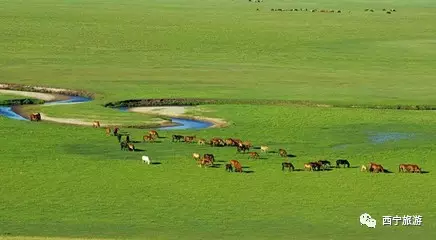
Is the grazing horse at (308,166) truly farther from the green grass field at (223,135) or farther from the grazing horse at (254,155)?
the grazing horse at (254,155)

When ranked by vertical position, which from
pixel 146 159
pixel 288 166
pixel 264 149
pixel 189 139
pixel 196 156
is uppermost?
pixel 189 139

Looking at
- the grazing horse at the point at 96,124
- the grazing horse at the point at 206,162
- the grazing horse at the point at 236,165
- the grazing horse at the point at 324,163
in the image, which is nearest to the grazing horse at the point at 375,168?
the grazing horse at the point at 324,163

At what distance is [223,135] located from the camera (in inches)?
1443

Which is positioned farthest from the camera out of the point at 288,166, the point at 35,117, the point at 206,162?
the point at 35,117

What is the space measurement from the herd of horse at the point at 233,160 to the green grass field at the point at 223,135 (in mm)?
351

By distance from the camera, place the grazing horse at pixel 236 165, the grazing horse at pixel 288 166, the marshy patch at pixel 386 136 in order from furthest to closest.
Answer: the marshy patch at pixel 386 136 < the grazing horse at pixel 288 166 < the grazing horse at pixel 236 165

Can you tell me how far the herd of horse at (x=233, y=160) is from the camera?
30.0 metres

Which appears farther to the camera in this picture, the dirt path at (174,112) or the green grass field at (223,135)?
the dirt path at (174,112)

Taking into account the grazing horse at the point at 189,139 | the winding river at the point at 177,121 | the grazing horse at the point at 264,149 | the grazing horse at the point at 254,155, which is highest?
the winding river at the point at 177,121

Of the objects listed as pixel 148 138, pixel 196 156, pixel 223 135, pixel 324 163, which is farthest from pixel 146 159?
pixel 223 135

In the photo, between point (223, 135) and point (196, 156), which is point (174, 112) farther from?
point (196, 156)

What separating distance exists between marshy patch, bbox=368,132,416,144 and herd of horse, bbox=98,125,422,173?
407 cm

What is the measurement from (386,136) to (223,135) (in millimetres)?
5230

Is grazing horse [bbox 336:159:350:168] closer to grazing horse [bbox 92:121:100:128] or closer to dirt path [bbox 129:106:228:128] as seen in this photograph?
dirt path [bbox 129:106:228:128]
